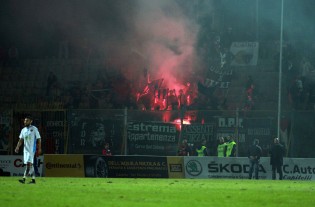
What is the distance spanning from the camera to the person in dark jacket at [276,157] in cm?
3125

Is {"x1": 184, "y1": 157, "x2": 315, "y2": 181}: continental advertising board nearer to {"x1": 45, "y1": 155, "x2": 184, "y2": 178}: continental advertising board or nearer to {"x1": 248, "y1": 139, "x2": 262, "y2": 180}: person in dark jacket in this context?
{"x1": 45, "y1": 155, "x2": 184, "y2": 178}: continental advertising board

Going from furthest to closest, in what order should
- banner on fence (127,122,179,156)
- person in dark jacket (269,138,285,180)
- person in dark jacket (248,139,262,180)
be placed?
banner on fence (127,122,179,156) < person in dark jacket (248,139,262,180) < person in dark jacket (269,138,285,180)

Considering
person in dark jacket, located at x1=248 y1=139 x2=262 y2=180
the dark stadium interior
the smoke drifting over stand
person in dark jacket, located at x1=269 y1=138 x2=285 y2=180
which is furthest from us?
the smoke drifting over stand

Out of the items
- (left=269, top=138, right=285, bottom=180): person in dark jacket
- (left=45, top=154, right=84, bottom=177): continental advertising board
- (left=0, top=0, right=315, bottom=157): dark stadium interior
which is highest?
(left=0, top=0, right=315, bottom=157): dark stadium interior

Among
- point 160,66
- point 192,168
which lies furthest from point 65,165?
point 160,66

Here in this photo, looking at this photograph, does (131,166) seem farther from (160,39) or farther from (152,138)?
(160,39)

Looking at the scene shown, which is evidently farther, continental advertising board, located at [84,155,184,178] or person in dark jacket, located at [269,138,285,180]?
continental advertising board, located at [84,155,184,178]

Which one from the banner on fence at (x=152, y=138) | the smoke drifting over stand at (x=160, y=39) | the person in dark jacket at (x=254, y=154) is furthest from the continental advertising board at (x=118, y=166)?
the smoke drifting over stand at (x=160, y=39)

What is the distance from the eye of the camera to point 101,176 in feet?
110

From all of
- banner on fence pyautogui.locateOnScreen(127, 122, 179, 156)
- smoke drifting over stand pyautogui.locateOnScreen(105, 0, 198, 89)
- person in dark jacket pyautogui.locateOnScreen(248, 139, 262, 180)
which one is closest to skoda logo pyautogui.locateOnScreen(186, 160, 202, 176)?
banner on fence pyautogui.locateOnScreen(127, 122, 179, 156)

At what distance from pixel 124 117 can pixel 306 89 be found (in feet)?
30.0

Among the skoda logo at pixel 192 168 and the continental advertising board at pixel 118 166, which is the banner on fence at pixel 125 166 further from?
the skoda logo at pixel 192 168

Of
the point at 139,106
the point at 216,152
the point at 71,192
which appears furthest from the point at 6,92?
the point at 71,192

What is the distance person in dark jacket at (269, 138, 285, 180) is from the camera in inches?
1230
